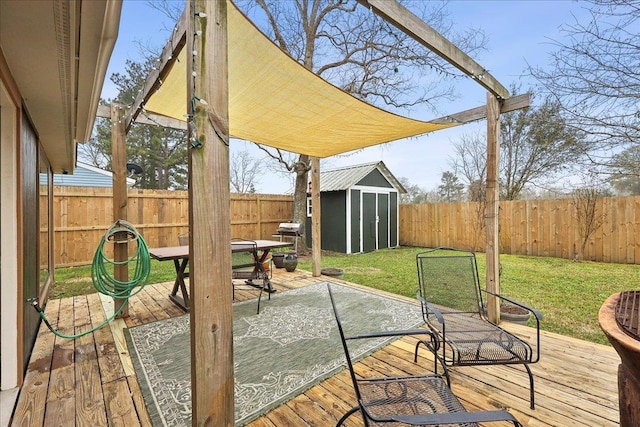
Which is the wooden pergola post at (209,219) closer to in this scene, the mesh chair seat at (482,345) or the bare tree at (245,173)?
the mesh chair seat at (482,345)

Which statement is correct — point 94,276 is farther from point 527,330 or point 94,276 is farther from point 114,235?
point 527,330

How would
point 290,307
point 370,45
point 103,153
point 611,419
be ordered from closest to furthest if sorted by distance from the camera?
1. point 611,419
2. point 290,307
3. point 370,45
4. point 103,153

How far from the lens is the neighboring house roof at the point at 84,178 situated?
28.9 feet

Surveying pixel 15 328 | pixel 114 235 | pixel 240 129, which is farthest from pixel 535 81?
pixel 15 328

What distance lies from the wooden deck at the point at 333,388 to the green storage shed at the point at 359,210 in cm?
641

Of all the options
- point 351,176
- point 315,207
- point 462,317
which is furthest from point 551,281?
point 351,176

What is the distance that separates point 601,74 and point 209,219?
19.0 ft

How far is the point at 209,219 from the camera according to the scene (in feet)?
3.58

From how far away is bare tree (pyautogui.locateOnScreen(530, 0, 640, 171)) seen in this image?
3807 millimetres

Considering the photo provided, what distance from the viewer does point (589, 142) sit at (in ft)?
15.3

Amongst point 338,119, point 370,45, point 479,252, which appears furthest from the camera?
point 479,252

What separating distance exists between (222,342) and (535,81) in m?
5.84

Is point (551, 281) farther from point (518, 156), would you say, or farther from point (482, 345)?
point (518, 156)

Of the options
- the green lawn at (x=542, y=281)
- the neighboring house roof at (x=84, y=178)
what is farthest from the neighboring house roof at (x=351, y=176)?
the neighboring house roof at (x=84, y=178)
